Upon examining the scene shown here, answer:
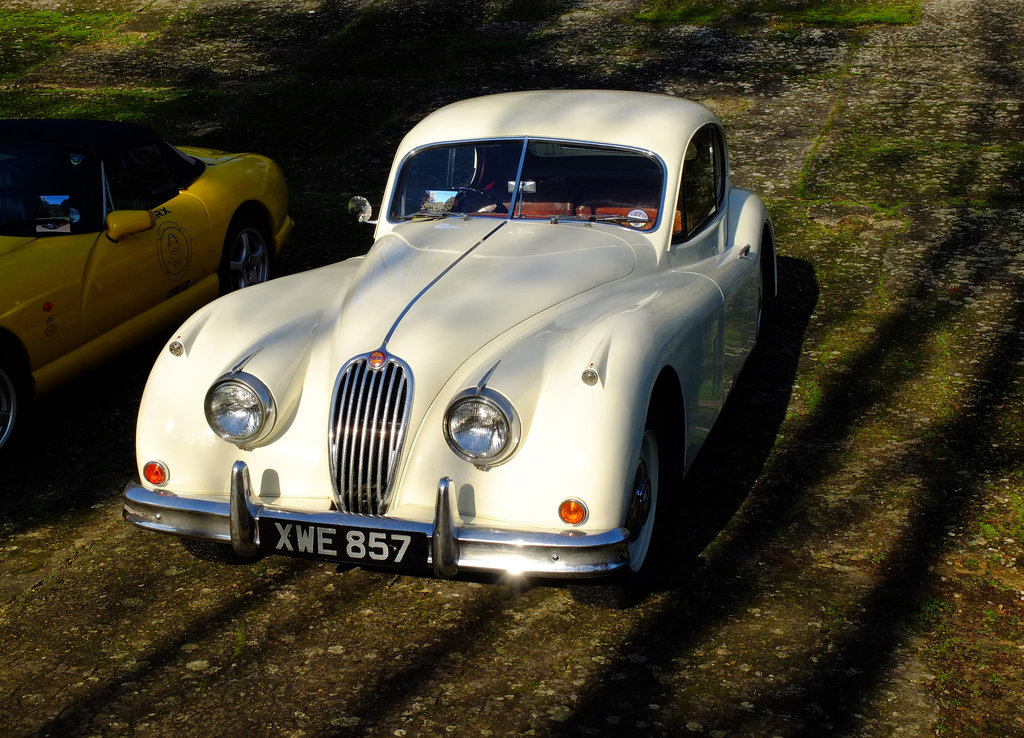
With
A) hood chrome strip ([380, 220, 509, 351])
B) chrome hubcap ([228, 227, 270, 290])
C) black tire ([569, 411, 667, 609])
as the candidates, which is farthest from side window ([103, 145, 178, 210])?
black tire ([569, 411, 667, 609])

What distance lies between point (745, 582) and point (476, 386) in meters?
1.35

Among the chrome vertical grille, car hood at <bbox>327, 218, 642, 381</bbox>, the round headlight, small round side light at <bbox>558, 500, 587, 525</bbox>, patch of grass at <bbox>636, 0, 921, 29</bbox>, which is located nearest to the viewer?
small round side light at <bbox>558, 500, 587, 525</bbox>

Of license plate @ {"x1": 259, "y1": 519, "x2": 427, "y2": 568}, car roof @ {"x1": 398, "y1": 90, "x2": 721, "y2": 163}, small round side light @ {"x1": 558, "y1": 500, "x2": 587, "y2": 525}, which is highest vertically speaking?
car roof @ {"x1": 398, "y1": 90, "x2": 721, "y2": 163}

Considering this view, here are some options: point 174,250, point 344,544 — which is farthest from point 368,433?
point 174,250

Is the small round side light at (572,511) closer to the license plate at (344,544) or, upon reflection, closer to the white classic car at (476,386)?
the white classic car at (476,386)

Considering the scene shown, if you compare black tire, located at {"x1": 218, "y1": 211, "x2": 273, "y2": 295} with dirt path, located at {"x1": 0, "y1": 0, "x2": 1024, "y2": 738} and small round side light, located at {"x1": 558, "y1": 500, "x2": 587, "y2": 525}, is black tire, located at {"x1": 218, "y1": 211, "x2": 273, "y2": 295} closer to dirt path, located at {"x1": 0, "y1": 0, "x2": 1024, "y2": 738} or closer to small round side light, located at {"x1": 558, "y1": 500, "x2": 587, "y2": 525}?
dirt path, located at {"x1": 0, "y1": 0, "x2": 1024, "y2": 738}

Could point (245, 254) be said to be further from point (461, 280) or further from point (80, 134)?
point (461, 280)

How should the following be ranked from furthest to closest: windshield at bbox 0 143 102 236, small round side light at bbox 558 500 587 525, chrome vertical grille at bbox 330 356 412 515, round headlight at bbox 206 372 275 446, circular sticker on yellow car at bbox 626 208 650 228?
windshield at bbox 0 143 102 236 → circular sticker on yellow car at bbox 626 208 650 228 → round headlight at bbox 206 372 275 446 → chrome vertical grille at bbox 330 356 412 515 → small round side light at bbox 558 500 587 525

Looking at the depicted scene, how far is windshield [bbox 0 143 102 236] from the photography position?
569 cm

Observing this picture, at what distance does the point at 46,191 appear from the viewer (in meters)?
5.82

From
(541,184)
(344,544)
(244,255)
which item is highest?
(541,184)

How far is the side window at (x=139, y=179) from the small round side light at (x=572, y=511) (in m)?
3.67

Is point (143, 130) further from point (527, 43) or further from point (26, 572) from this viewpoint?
point (527, 43)

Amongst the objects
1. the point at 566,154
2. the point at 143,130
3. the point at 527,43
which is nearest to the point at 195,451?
the point at 566,154
